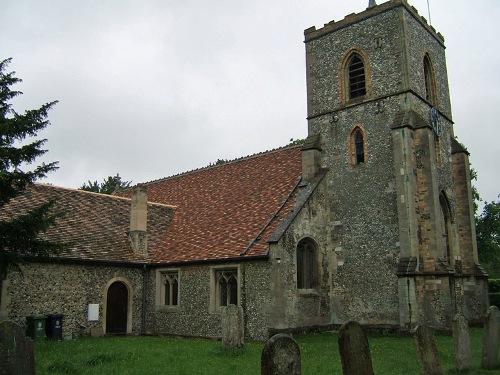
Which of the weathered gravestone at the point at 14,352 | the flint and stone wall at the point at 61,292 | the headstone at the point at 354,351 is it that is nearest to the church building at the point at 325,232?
the flint and stone wall at the point at 61,292

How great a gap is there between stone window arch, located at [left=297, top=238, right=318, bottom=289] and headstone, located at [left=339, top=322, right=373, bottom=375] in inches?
402

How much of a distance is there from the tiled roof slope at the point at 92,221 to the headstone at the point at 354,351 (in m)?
12.6

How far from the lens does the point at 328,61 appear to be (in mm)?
20984

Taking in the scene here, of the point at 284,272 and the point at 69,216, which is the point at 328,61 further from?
the point at 69,216

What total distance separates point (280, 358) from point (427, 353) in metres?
3.85

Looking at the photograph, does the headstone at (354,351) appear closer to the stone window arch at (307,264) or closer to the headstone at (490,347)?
the headstone at (490,347)

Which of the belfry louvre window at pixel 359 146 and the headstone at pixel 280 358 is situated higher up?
the belfry louvre window at pixel 359 146

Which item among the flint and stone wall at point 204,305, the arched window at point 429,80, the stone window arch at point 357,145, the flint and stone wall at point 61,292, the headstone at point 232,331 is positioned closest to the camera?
the headstone at point 232,331

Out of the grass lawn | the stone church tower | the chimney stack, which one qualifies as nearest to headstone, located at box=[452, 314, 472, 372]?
the grass lawn

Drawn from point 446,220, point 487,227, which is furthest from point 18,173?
point 487,227

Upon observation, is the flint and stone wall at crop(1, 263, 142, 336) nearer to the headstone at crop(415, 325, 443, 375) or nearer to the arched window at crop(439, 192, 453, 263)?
the headstone at crop(415, 325, 443, 375)

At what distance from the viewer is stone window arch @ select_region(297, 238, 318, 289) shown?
17797mm

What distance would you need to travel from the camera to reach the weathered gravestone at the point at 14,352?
638 cm

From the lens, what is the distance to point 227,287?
17.8 m
